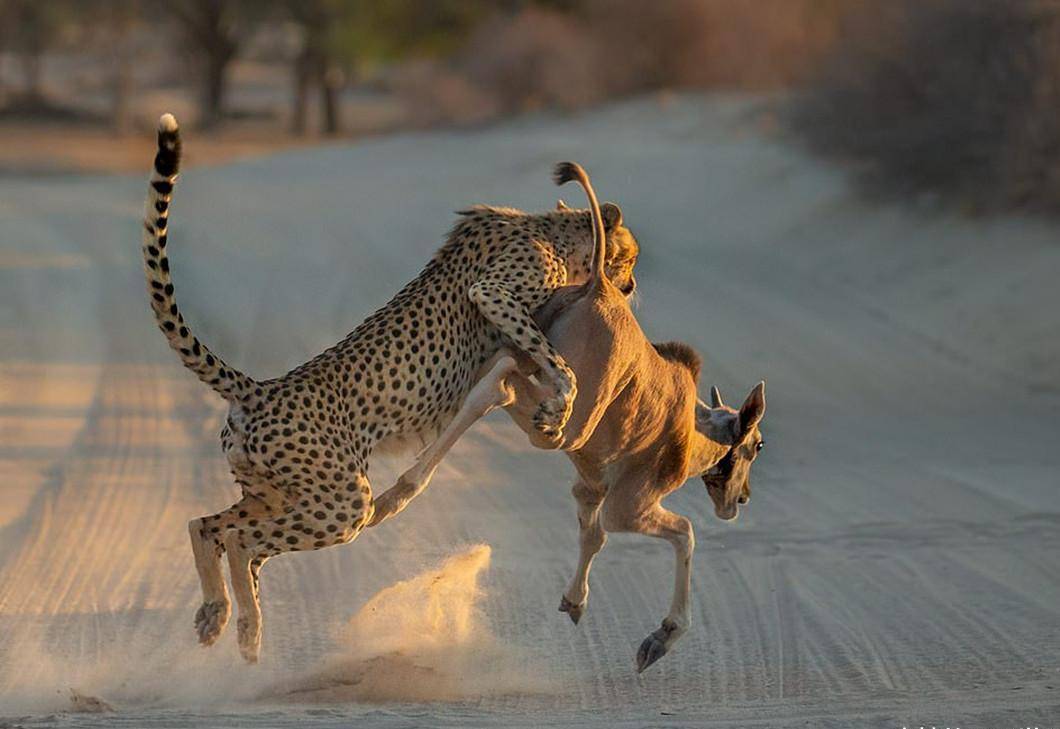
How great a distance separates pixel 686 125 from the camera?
32281 mm

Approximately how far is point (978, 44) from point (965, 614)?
13470mm

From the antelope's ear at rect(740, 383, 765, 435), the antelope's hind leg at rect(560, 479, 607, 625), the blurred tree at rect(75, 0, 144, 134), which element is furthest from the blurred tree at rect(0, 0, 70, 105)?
the antelope's ear at rect(740, 383, 765, 435)

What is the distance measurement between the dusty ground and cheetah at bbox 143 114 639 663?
69 cm

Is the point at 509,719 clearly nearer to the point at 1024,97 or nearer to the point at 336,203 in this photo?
the point at 1024,97

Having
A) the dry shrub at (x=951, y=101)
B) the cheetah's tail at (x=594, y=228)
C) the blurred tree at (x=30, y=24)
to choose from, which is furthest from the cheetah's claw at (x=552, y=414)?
the blurred tree at (x=30, y=24)

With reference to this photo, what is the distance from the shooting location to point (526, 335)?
7.38m

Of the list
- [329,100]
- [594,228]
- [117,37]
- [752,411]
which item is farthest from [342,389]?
[117,37]

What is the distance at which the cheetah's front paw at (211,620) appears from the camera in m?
6.97

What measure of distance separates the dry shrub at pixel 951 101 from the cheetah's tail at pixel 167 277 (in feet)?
45.1

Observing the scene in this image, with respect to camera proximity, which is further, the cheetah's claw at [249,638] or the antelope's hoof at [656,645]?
the antelope's hoof at [656,645]

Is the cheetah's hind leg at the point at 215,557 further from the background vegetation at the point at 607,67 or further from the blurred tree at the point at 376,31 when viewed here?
the blurred tree at the point at 376,31

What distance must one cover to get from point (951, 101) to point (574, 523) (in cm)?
1252

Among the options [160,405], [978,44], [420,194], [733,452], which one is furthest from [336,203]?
[733,452]

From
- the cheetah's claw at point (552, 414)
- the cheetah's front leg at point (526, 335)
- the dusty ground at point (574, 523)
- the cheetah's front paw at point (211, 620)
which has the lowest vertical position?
the dusty ground at point (574, 523)
